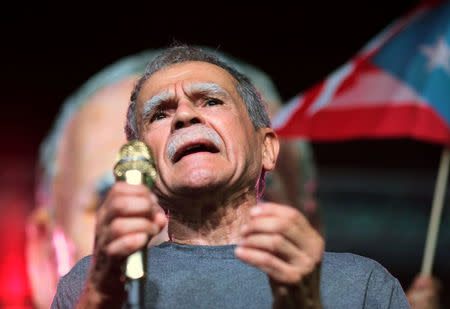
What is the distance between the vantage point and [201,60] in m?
1.64

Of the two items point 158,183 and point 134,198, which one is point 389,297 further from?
point 134,198

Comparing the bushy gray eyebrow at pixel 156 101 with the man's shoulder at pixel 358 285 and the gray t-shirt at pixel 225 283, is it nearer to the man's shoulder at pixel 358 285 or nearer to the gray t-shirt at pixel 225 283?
the gray t-shirt at pixel 225 283

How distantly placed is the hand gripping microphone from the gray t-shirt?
296mm

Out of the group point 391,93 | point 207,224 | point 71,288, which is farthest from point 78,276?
point 391,93

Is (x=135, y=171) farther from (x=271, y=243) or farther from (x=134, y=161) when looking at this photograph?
(x=271, y=243)

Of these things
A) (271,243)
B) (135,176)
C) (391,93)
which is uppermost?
(391,93)

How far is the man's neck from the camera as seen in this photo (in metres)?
1.37

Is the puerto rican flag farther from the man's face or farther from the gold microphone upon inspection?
the gold microphone

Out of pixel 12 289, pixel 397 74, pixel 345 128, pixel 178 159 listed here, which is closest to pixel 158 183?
pixel 178 159

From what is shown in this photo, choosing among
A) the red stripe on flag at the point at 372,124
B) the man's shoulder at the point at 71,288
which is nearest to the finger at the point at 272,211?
the man's shoulder at the point at 71,288

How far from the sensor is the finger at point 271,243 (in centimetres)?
86

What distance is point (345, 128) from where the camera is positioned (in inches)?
127

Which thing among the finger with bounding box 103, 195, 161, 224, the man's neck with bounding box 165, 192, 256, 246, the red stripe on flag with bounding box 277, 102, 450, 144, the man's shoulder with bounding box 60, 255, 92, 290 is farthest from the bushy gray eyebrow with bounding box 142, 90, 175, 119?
the red stripe on flag with bounding box 277, 102, 450, 144

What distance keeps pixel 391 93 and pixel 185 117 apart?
215 centimetres
